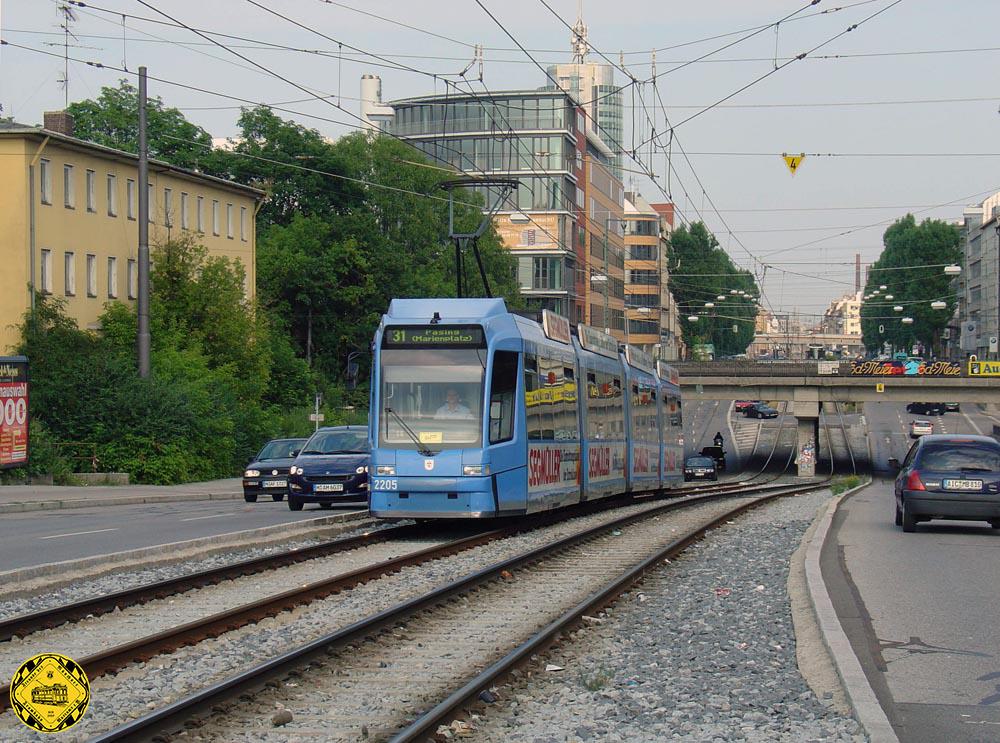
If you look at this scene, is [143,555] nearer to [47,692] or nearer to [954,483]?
[954,483]

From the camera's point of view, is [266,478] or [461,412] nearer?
[461,412]

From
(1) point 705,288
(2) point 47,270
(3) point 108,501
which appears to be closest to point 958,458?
(3) point 108,501

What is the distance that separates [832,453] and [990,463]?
83966mm

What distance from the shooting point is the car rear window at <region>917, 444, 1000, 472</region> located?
2152cm

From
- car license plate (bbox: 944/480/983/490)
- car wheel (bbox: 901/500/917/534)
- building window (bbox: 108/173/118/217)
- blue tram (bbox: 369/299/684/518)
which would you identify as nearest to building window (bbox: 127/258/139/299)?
building window (bbox: 108/173/118/217)

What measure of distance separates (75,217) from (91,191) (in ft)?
4.94

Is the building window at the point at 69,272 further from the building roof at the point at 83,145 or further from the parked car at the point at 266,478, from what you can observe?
the parked car at the point at 266,478

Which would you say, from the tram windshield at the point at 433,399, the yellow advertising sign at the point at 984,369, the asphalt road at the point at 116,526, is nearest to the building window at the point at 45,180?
the asphalt road at the point at 116,526

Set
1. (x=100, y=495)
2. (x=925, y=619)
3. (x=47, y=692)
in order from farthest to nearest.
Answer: (x=100, y=495), (x=925, y=619), (x=47, y=692)

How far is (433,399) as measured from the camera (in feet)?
65.9

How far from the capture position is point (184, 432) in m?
44.6

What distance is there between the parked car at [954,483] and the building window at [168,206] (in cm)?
3931

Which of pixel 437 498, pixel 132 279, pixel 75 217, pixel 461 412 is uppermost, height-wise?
pixel 75 217

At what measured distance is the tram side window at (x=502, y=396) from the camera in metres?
20.1
